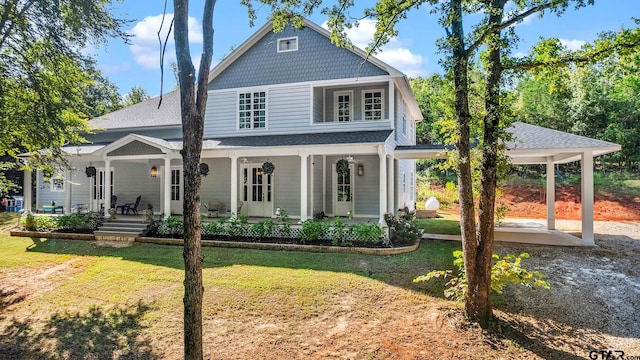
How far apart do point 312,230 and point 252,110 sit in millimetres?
6474

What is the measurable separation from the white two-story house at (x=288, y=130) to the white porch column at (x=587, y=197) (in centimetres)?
591

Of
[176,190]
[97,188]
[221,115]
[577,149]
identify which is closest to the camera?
[577,149]

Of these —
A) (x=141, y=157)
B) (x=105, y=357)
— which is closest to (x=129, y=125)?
(x=141, y=157)

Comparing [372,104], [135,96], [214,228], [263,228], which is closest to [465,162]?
[263,228]

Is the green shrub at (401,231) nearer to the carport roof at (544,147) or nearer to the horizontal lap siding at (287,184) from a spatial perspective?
the carport roof at (544,147)

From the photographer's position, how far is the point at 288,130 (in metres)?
14.3

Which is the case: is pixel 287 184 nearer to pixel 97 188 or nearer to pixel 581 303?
pixel 97 188

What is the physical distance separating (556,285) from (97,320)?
9.37 m

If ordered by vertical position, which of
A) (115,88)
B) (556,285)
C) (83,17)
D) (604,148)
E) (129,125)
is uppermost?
(115,88)

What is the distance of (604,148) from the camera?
33.3 ft

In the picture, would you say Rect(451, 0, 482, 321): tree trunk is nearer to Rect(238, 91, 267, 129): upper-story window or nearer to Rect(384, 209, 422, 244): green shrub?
Rect(384, 209, 422, 244): green shrub

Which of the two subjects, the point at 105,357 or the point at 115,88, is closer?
the point at 105,357

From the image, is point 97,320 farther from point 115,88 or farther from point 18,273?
point 115,88

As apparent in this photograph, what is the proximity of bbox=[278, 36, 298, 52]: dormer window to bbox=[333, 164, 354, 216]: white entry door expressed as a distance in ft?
17.7
